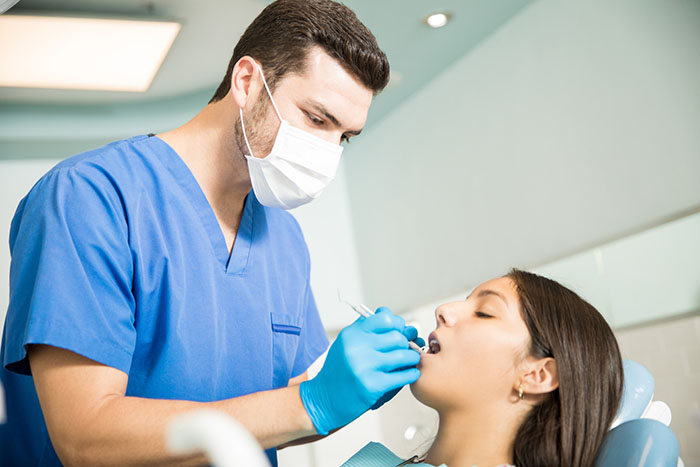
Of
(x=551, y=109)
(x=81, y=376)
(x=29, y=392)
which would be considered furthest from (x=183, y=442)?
(x=551, y=109)

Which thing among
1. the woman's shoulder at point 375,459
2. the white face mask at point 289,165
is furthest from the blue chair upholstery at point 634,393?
the white face mask at point 289,165

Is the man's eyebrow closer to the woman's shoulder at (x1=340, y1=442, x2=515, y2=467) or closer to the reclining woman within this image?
the reclining woman

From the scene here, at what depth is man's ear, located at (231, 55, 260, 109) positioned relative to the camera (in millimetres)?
1585

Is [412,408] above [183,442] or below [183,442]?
below

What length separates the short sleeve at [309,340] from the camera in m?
1.81

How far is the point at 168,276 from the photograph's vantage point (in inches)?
55.1

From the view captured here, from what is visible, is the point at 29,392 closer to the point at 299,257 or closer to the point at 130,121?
the point at 299,257

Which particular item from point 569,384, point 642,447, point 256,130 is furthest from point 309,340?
point 642,447

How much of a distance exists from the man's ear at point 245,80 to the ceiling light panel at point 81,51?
1684mm

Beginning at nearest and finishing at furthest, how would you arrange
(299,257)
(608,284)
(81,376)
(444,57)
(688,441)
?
(81,376)
(299,257)
(688,441)
(608,284)
(444,57)

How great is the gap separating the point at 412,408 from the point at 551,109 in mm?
1767

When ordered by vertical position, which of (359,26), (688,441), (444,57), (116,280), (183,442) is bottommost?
(688,441)

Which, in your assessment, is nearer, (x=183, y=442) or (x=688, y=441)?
(x=183, y=442)

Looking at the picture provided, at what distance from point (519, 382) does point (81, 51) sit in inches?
104
